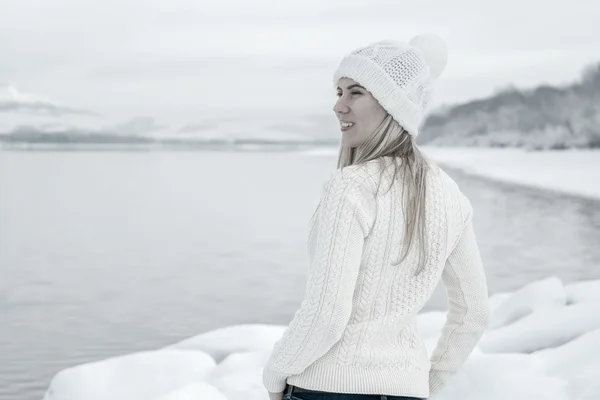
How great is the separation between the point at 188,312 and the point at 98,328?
783 mm

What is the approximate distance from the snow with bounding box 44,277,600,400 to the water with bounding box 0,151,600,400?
4.80ft

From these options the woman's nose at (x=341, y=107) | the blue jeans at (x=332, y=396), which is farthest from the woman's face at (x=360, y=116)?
the blue jeans at (x=332, y=396)

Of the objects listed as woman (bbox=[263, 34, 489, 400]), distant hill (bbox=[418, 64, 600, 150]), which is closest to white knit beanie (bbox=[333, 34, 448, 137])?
woman (bbox=[263, 34, 489, 400])

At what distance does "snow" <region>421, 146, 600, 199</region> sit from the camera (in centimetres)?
1652

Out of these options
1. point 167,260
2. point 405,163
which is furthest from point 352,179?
point 167,260

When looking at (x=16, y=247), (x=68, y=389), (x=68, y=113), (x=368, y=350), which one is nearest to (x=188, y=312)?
(x=68, y=389)

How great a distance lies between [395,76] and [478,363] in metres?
1.75

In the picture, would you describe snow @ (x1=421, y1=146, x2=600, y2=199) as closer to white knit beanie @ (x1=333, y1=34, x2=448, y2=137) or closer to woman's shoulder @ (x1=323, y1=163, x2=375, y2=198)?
white knit beanie @ (x1=333, y1=34, x2=448, y2=137)

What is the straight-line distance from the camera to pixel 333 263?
3.60ft

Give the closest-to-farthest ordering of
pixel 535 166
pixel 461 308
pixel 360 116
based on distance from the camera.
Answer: pixel 360 116 → pixel 461 308 → pixel 535 166

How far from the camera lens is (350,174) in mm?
1123

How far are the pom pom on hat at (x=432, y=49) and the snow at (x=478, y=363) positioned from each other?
1273 millimetres

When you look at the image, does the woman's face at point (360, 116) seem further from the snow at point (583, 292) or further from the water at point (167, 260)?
the water at point (167, 260)

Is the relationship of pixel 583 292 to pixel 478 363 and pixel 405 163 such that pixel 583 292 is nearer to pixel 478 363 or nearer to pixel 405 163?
pixel 478 363
